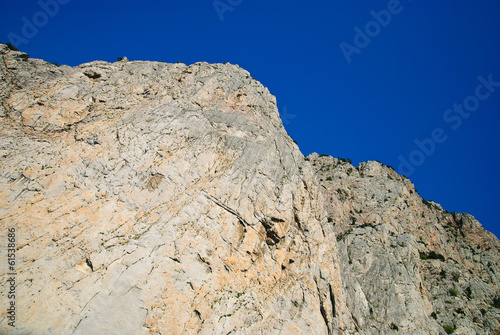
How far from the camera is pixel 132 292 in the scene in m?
25.0

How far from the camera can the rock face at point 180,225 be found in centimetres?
2519

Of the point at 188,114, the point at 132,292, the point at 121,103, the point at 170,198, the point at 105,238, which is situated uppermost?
the point at 188,114

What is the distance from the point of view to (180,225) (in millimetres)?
29453

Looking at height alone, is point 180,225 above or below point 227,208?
below

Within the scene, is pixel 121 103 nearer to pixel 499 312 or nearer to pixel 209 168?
pixel 209 168

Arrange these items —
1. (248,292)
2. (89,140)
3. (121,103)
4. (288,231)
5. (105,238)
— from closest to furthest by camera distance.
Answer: (105,238), (248,292), (89,140), (288,231), (121,103)

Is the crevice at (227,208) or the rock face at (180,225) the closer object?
the rock face at (180,225)

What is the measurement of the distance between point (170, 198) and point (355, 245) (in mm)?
29956

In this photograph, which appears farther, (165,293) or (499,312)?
(499,312)

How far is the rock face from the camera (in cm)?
2519

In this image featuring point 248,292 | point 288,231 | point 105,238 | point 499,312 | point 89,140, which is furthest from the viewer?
point 499,312

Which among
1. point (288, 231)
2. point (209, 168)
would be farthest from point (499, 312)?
point (209, 168)

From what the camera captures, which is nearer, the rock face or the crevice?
the rock face

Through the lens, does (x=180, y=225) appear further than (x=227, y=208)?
No
